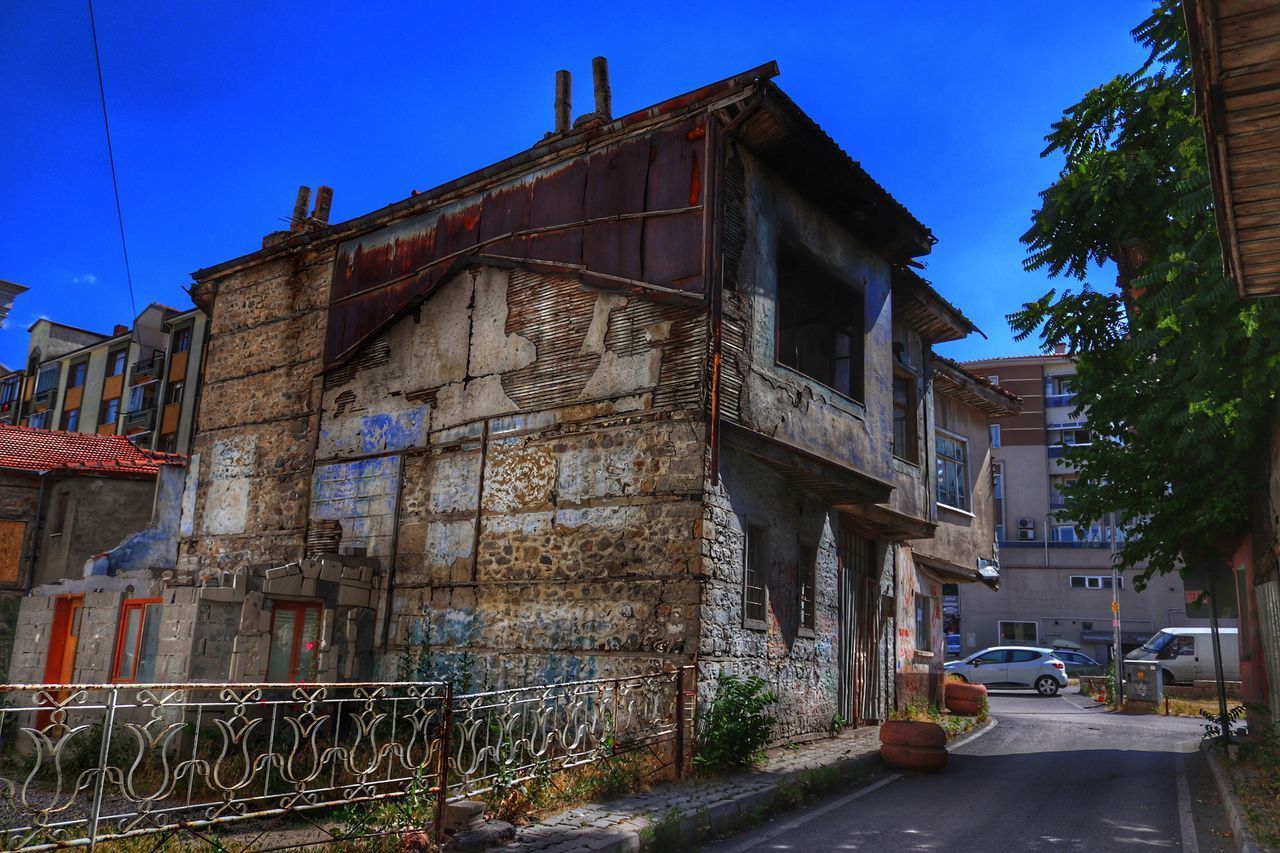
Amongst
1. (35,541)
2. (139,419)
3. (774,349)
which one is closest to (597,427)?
(774,349)

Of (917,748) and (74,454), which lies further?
(74,454)

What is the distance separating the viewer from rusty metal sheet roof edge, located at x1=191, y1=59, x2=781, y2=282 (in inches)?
470

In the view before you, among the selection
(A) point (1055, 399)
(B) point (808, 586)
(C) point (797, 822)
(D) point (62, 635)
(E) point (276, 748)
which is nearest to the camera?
(C) point (797, 822)

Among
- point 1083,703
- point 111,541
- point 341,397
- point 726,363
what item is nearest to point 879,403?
point 726,363

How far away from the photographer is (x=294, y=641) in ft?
42.4

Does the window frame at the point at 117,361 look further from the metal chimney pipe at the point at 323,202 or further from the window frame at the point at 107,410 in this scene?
the metal chimney pipe at the point at 323,202

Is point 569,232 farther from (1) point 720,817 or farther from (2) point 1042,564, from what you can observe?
(2) point 1042,564

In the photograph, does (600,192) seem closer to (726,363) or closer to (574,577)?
(726,363)

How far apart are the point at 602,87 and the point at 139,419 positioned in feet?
118

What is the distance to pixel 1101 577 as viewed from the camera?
43812 millimetres

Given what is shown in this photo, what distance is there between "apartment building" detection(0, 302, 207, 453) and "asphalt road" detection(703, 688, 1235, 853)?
33.7 meters

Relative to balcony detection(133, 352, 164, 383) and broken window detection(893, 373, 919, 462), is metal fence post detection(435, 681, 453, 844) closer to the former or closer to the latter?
broken window detection(893, 373, 919, 462)

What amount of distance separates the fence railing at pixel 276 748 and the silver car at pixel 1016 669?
20.4 meters

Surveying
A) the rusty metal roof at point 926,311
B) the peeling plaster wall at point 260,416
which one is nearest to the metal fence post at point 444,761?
the peeling plaster wall at point 260,416
